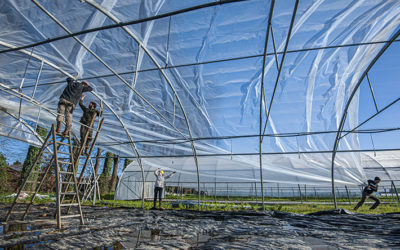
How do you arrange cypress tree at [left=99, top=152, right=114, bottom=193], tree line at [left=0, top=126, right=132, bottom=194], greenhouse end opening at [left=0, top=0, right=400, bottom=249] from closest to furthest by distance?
greenhouse end opening at [left=0, top=0, right=400, bottom=249] < tree line at [left=0, top=126, right=132, bottom=194] < cypress tree at [left=99, top=152, right=114, bottom=193]

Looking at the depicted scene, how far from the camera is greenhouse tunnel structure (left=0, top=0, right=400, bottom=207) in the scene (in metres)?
4.83

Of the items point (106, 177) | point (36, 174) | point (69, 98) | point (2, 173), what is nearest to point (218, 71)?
point (69, 98)

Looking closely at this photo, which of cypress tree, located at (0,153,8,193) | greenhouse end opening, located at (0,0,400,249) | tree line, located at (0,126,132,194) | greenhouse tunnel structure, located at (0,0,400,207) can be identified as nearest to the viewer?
greenhouse end opening, located at (0,0,400,249)

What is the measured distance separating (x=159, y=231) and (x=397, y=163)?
17.2 metres

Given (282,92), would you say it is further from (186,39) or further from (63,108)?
(63,108)

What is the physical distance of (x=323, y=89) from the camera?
6.86 meters

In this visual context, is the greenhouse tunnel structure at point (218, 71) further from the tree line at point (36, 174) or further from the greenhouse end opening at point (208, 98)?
the tree line at point (36, 174)

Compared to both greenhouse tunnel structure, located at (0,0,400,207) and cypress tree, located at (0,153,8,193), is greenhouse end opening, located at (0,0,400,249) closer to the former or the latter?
greenhouse tunnel structure, located at (0,0,400,207)

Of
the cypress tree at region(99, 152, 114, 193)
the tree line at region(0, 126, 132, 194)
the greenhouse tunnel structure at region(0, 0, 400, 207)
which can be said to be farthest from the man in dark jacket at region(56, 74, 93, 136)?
the cypress tree at region(99, 152, 114, 193)

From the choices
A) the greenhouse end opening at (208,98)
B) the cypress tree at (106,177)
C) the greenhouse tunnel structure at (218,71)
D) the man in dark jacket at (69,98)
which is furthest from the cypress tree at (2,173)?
the man in dark jacket at (69,98)

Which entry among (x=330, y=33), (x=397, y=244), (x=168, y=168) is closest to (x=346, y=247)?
(x=397, y=244)

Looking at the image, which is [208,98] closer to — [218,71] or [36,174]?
[218,71]

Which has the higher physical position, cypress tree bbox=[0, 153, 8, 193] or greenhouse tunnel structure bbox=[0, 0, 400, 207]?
greenhouse tunnel structure bbox=[0, 0, 400, 207]

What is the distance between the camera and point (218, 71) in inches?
255
